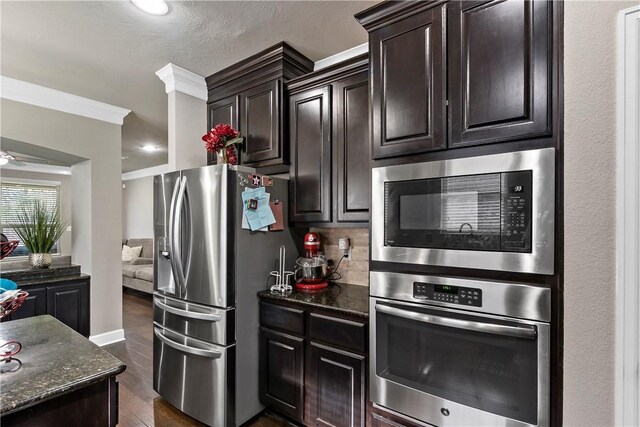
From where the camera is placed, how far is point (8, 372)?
3.22 feet

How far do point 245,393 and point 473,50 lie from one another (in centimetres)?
235

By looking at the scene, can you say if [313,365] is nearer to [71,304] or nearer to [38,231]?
[71,304]

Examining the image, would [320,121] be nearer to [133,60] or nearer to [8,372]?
[133,60]

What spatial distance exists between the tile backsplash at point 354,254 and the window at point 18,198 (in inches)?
246

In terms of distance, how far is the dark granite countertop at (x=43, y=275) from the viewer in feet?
9.80

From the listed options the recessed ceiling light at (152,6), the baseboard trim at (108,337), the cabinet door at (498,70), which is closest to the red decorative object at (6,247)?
the recessed ceiling light at (152,6)

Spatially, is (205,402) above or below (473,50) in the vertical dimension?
below

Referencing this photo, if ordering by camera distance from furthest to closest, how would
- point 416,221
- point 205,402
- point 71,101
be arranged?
point 71,101, point 205,402, point 416,221

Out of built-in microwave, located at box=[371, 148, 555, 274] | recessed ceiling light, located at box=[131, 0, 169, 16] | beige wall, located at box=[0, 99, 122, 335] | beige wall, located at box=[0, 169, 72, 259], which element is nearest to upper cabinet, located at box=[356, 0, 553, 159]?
built-in microwave, located at box=[371, 148, 555, 274]

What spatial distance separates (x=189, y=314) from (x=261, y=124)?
151 centimetres

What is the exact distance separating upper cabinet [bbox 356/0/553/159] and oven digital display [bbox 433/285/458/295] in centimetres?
65

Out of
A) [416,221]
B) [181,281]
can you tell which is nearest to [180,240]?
[181,281]

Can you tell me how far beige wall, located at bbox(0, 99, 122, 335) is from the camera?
3.31 metres

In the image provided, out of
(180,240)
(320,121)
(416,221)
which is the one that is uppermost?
(320,121)
